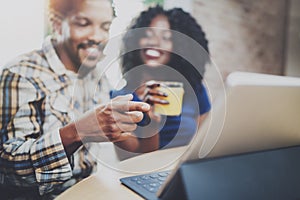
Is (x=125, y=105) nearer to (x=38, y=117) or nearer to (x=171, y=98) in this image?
(x=38, y=117)

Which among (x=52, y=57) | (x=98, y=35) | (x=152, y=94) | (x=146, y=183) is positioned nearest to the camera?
(x=146, y=183)

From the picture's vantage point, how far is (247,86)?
1.81ft

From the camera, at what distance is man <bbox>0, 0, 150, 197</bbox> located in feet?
4.15

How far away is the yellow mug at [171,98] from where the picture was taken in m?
1.76

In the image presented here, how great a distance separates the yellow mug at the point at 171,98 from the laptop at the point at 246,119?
3.23 ft

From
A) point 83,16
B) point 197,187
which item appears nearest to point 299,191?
point 197,187

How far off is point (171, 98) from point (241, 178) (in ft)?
3.73

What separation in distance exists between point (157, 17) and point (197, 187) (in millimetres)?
1259

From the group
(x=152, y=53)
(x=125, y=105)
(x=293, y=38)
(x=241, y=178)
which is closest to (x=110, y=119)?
(x=125, y=105)

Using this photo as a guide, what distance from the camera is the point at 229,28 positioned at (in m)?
2.00

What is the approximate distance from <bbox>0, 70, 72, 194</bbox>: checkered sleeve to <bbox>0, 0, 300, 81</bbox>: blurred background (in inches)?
5.3

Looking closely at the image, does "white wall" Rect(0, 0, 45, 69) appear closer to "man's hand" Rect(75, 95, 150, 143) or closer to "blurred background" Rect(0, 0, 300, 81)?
"blurred background" Rect(0, 0, 300, 81)

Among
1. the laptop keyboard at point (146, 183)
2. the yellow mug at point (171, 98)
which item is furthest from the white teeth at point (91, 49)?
the laptop keyboard at point (146, 183)

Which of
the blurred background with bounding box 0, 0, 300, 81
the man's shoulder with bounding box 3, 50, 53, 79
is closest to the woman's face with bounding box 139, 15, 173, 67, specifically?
the blurred background with bounding box 0, 0, 300, 81
